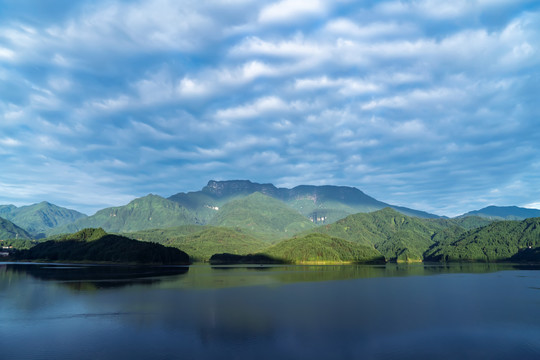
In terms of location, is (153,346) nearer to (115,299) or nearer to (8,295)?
(115,299)

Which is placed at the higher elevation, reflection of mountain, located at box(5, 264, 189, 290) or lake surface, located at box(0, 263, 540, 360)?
lake surface, located at box(0, 263, 540, 360)

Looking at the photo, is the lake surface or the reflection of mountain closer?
the lake surface

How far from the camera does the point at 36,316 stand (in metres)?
54.8

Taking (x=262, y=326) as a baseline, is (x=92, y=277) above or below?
below

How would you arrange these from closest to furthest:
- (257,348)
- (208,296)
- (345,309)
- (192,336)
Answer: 1. (257,348)
2. (192,336)
3. (345,309)
4. (208,296)

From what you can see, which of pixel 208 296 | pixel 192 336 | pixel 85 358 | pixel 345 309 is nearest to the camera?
pixel 85 358

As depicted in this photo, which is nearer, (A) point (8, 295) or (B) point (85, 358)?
(B) point (85, 358)

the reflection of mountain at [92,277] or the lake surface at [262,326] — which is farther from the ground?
the lake surface at [262,326]

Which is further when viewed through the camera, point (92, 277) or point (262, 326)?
point (92, 277)

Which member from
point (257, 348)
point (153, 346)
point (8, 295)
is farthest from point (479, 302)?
point (8, 295)

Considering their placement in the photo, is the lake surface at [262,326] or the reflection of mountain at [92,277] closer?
the lake surface at [262,326]

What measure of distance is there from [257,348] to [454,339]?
27.3 m

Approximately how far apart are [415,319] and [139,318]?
47039mm

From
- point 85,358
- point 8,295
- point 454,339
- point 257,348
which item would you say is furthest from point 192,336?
point 8,295
